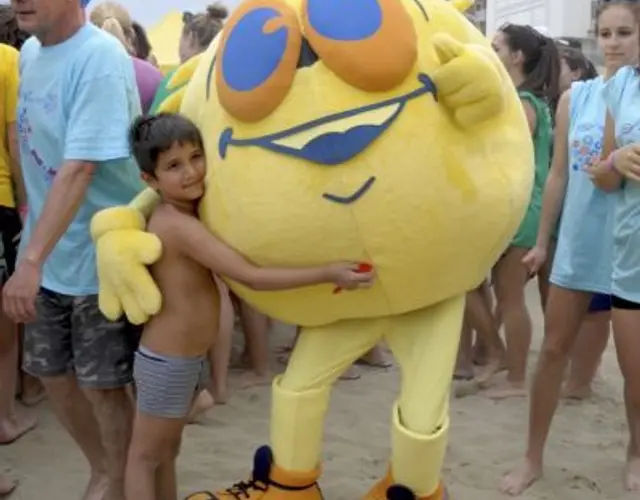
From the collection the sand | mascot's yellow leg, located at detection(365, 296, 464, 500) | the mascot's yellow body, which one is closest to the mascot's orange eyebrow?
the mascot's yellow body

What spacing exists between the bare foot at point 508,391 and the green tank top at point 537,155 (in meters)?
0.67

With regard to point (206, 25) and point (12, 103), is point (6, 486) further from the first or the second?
point (206, 25)

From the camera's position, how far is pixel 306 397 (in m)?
2.65

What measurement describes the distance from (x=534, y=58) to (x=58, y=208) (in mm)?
2606

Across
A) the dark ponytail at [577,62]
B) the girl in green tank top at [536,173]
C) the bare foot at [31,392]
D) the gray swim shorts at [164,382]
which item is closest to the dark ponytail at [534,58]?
the girl in green tank top at [536,173]

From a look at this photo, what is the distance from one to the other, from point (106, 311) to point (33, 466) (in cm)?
136

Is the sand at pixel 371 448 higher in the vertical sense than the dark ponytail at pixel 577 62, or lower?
lower

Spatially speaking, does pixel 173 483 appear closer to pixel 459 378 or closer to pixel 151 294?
pixel 151 294

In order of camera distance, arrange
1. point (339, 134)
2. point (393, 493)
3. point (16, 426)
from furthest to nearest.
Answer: point (16, 426) < point (393, 493) < point (339, 134)

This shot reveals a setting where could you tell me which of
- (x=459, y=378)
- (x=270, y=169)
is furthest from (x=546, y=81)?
(x=270, y=169)

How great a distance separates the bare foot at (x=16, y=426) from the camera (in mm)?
3920

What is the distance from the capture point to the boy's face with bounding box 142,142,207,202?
2459mm

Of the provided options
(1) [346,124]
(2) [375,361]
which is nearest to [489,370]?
(2) [375,361]

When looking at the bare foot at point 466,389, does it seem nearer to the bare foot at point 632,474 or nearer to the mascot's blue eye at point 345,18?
the bare foot at point 632,474
